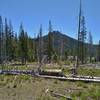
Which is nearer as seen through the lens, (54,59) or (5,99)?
(5,99)

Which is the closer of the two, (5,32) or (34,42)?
(5,32)

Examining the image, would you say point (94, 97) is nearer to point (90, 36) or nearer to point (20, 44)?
point (20, 44)

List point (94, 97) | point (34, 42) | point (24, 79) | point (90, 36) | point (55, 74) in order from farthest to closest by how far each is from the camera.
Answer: point (90, 36) < point (34, 42) < point (55, 74) < point (24, 79) < point (94, 97)

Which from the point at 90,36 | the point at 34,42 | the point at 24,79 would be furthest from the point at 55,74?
the point at 90,36

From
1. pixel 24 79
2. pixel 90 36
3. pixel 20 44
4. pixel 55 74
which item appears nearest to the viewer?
pixel 24 79

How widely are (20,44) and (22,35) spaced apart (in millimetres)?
2812

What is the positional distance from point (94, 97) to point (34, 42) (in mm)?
88331

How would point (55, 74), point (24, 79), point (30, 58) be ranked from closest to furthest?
point (24, 79) < point (55, 74) < point (30, 58)

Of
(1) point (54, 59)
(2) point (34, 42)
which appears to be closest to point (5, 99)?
(1) point (54, 59)

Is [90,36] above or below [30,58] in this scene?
above

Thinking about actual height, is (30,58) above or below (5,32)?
below

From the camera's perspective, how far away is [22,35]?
8288cm

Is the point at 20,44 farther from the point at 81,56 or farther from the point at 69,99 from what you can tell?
the point at 69,99

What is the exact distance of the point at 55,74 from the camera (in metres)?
30.3
